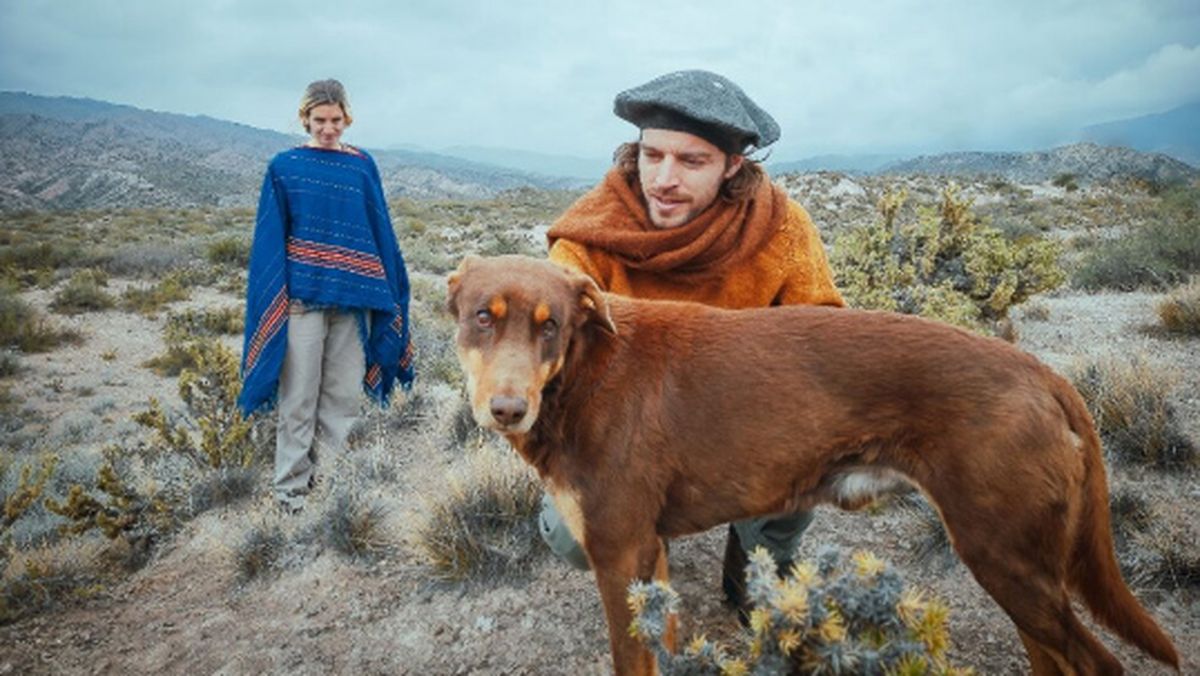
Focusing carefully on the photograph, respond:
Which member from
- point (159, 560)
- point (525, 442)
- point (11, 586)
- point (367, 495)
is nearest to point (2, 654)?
point (11, 586)

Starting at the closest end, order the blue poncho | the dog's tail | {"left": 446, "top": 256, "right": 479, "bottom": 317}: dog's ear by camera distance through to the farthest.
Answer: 1. the dog's tail
2. {"left": 446, "top": 256, "right": 479, "bottom": 317}: dog's ear
3. the blue poncho

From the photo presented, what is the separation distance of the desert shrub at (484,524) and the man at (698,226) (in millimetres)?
805

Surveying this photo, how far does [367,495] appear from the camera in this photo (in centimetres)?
442

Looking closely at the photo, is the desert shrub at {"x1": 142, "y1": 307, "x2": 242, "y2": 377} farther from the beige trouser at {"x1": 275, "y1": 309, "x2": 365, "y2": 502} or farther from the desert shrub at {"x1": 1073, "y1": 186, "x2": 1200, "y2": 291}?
the desert shrub at {"x1": 1073, "y1": 186, "x2": 1200, "y2": 291}

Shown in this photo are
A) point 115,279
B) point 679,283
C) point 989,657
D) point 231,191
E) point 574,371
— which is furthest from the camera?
point 231,191

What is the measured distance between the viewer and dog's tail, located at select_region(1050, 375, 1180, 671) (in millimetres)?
2037

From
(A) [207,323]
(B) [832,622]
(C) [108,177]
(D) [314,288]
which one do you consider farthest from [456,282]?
(C) [108,177]

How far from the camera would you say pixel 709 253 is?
3.01 metres

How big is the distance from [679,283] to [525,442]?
1251 millimetres

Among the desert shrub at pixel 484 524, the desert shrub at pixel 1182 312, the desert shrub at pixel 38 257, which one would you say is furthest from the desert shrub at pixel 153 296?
the desert shrub at pixel 1182 312

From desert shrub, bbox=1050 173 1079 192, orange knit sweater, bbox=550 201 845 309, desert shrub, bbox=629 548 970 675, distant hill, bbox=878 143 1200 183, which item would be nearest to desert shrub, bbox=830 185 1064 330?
orange knit sweater, bbox=550 201 845 309

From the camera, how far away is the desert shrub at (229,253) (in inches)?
717

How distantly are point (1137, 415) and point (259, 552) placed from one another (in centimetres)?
614

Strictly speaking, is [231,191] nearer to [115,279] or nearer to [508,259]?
[115,279]
